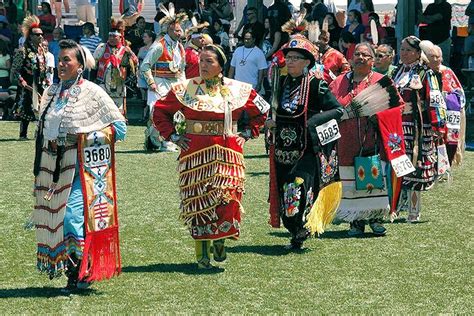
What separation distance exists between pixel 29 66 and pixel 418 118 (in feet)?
27.4

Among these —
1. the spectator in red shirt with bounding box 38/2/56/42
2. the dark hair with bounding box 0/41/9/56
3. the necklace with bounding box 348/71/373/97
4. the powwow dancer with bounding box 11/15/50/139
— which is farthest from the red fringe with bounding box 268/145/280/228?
the spectator in red shirt with bounding box 38/2/56/42

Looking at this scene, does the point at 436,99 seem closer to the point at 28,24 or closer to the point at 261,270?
the point at 261,270

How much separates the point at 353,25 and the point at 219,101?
12.1 m

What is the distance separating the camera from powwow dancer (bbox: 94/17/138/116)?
18.2 m

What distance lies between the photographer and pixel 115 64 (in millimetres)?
18203

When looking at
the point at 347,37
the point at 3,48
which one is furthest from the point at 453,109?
the point at 3,48

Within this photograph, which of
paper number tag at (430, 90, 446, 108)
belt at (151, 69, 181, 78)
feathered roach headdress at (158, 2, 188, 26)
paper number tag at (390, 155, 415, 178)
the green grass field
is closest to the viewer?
the green grass field

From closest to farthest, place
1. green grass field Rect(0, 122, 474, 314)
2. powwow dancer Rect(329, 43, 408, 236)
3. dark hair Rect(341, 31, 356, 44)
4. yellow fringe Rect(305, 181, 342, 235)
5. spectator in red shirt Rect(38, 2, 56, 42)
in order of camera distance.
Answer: green grass field Rect(0, 122, 474, 314), yellow fringe Rect(305, 181, 342, 235), powwow dancer Rect(329, 43, 408, 236), dark hair Rect(341, 31, 356, 44), spectator in red shirt Rect(38, 2, 56, 42)

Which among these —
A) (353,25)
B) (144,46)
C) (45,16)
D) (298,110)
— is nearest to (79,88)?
(298,110)

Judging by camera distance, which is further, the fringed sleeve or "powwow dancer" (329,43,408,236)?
"powwow dancer" (329,43,408,236)

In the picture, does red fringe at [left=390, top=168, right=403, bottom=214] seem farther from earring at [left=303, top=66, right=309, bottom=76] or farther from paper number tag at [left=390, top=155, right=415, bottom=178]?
earring at [left=303, top=66, right=309, bottom=76]

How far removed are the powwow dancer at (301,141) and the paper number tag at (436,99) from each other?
1804 mm

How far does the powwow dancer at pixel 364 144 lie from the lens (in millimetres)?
10336

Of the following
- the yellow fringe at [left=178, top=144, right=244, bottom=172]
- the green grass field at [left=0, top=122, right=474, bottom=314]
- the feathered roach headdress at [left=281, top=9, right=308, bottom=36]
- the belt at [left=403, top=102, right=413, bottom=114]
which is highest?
the feathered roach headdress at [left=281, top=9, right=308, bottom=36]
